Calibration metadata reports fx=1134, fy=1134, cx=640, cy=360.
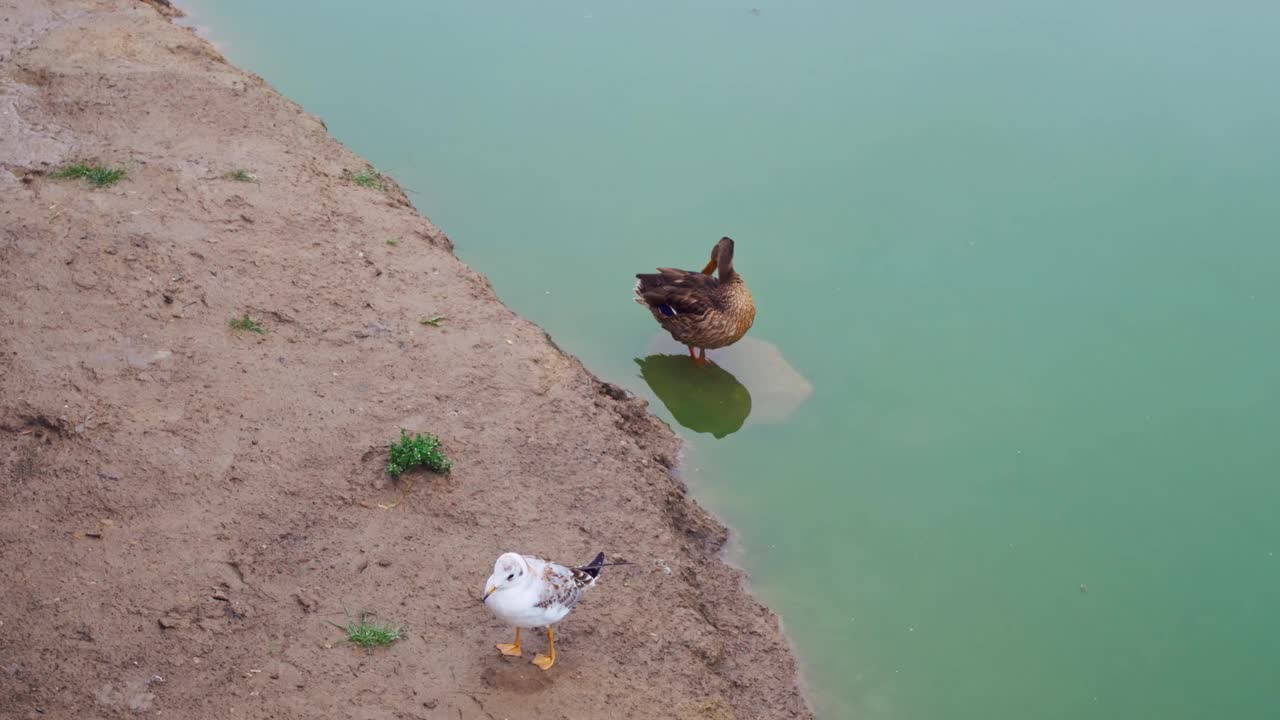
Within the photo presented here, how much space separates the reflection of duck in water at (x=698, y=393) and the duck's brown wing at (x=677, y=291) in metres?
0.48

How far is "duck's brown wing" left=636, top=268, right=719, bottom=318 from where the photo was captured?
23.8 ft

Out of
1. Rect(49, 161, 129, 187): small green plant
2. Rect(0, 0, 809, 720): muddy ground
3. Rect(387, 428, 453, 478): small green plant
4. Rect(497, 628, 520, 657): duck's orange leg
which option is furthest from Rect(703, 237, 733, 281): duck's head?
Rect(49, 161, 129, 187): small green plant

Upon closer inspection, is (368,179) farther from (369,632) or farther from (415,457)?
(369,632)

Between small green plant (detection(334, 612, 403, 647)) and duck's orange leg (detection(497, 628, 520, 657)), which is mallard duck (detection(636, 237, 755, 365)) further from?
small green plant (detection(334, 612, 403, 647))

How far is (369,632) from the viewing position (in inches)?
187

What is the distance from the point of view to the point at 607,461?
235 inches

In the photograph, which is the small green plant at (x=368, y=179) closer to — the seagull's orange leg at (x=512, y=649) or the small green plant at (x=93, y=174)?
the small green plant at (x=93, y=174)

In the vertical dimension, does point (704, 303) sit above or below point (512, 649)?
above

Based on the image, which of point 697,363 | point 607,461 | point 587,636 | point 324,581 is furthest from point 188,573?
point 697,363

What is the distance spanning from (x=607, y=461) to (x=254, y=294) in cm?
236

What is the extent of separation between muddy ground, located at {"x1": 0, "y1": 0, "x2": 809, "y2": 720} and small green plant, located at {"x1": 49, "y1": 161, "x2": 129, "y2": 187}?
9 centimetres

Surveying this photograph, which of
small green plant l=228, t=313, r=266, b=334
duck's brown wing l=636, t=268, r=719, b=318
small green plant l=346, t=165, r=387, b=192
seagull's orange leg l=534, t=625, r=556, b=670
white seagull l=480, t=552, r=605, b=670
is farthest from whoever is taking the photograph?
small green plant l=346, t=165, r=387, b=192

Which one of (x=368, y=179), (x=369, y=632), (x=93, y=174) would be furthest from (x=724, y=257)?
(x=93, y=174)

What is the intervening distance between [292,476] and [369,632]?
1.07m
